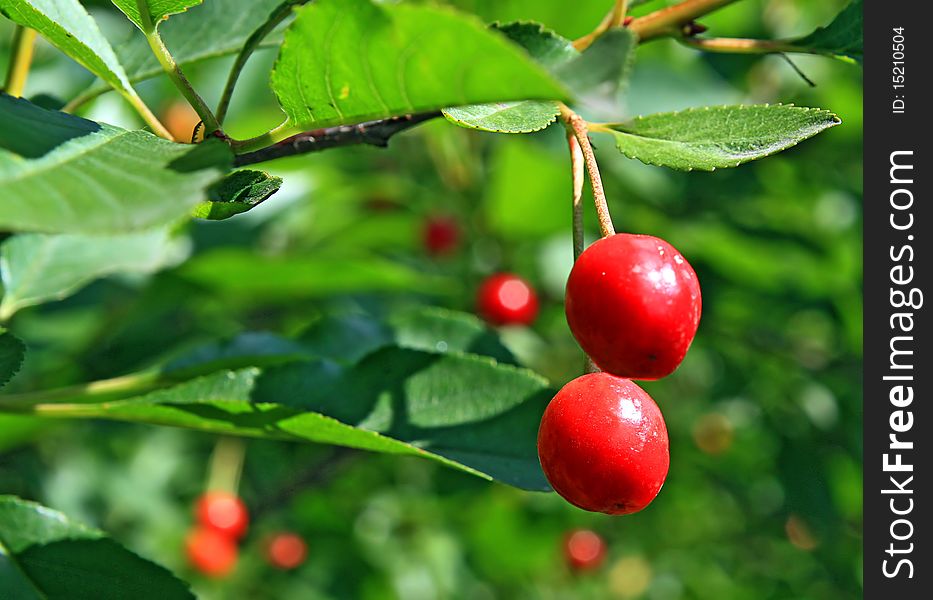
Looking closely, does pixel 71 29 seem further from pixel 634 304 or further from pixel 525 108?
pixel 634 304

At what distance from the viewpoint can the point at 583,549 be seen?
375 centimetres

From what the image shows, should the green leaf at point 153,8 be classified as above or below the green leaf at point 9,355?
above

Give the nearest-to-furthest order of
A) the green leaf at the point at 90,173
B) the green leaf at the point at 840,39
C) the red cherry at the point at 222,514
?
the green leaf at the point at 90,173 → the green leaf at the point at 840,39 → the red cherry at the point at 222,514

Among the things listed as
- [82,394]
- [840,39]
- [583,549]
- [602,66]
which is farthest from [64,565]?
[583,549]

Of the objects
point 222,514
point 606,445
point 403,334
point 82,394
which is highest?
point 606,445

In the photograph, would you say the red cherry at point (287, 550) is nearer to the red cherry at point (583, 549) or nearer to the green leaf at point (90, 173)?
the red cherry at point (583, 549)

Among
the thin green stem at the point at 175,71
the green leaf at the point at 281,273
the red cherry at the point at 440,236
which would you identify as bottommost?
the red cherry at the point at 440,236

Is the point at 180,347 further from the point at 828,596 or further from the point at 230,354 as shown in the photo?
the point at 828,596

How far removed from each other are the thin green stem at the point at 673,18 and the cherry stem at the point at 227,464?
2.32 m

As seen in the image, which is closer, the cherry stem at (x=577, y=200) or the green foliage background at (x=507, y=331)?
the cherry stem at (x=577, y=200)

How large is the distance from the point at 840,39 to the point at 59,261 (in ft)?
3.95

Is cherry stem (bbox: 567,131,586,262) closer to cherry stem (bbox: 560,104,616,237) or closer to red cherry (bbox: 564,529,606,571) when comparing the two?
cherry stem (bbox: 560,104,616,237)

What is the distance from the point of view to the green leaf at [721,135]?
2.60 feet

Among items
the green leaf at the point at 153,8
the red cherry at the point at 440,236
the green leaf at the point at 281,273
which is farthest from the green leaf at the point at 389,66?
the red cherry at the point at 440,236
